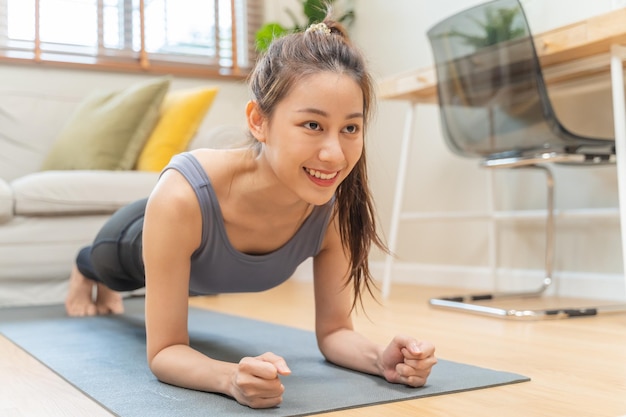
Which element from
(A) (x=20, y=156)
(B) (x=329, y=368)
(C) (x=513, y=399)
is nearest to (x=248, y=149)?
(B) (x=329, y=368)

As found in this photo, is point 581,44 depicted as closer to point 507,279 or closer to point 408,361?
point 408,361

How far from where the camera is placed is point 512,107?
210cm

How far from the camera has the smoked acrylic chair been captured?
6.61ft

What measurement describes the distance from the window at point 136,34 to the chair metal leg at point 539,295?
2.17 m

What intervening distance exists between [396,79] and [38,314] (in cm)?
135

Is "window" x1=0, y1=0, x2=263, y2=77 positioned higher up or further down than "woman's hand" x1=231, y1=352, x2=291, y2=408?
higher up

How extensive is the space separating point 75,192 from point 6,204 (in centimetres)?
22

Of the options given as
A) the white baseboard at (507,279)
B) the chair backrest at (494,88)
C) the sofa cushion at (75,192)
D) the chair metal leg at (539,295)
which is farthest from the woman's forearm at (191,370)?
the white baseboard at (507,279)

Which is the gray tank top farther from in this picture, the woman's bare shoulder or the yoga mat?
the yoga mat

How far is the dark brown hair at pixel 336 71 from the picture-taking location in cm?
116

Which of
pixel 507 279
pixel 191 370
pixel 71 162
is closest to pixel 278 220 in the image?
pixel 191 370

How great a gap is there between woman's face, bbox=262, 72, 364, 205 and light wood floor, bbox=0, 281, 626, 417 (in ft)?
1.13

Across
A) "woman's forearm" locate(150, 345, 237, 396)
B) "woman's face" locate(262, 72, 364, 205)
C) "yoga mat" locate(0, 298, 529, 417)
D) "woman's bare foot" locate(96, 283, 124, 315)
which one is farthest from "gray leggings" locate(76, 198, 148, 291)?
"woman's face" locate(262, 72, 364, 205)

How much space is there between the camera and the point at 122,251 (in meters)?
1.76
